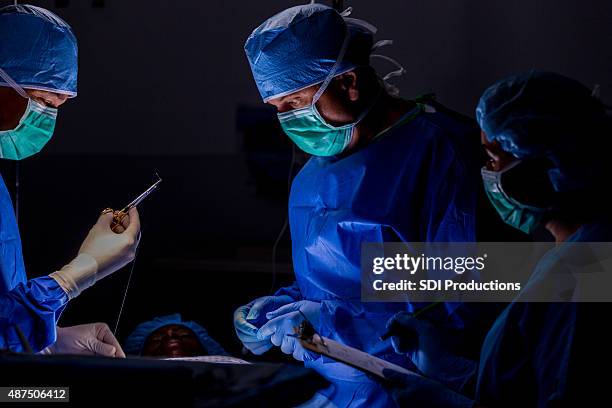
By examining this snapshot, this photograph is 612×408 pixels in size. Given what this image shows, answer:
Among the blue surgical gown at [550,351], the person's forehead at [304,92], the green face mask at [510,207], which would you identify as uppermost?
the person's forehead at [304,92]

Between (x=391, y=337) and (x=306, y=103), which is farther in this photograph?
(x=306, y=103)

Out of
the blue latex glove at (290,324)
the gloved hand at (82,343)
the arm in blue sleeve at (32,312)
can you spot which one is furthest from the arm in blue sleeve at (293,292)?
the arm in blue sleeve at (32,312)

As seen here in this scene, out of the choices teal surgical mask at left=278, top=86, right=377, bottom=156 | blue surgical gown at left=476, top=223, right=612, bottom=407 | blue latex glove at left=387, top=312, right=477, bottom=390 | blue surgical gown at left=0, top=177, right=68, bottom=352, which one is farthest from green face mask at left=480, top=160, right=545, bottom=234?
blue surgical gown at left=0, top=177, right=68, bottom=352

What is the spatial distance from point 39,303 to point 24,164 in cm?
148

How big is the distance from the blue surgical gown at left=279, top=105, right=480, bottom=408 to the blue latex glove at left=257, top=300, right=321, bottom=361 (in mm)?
39

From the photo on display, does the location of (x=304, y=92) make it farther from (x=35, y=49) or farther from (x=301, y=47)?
(x=35, y=49)

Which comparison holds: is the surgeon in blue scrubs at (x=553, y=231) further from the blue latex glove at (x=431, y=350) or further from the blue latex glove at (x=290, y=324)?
the blue latex glove at (x=290, y=324)

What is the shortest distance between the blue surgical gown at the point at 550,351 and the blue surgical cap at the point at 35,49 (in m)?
1.63

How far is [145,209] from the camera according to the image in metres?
3.27

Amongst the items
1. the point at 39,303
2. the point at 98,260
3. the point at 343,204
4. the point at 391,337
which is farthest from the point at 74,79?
the point at 391,337

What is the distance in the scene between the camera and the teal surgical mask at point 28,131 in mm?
2350

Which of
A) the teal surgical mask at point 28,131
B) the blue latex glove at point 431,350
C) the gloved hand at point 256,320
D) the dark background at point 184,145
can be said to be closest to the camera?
the blue latex glove at point 431,350

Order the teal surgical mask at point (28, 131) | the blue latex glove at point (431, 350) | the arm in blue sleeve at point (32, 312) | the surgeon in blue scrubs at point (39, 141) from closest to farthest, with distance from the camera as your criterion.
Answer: the blue latex glove at point (431, 350) → the arm in blue sleeve at point (32, 312) → the surgeon in blue scrubs at point (39, 141) → the teal surgical mask at point (28, 131)

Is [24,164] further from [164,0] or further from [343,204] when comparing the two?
[343,204]
